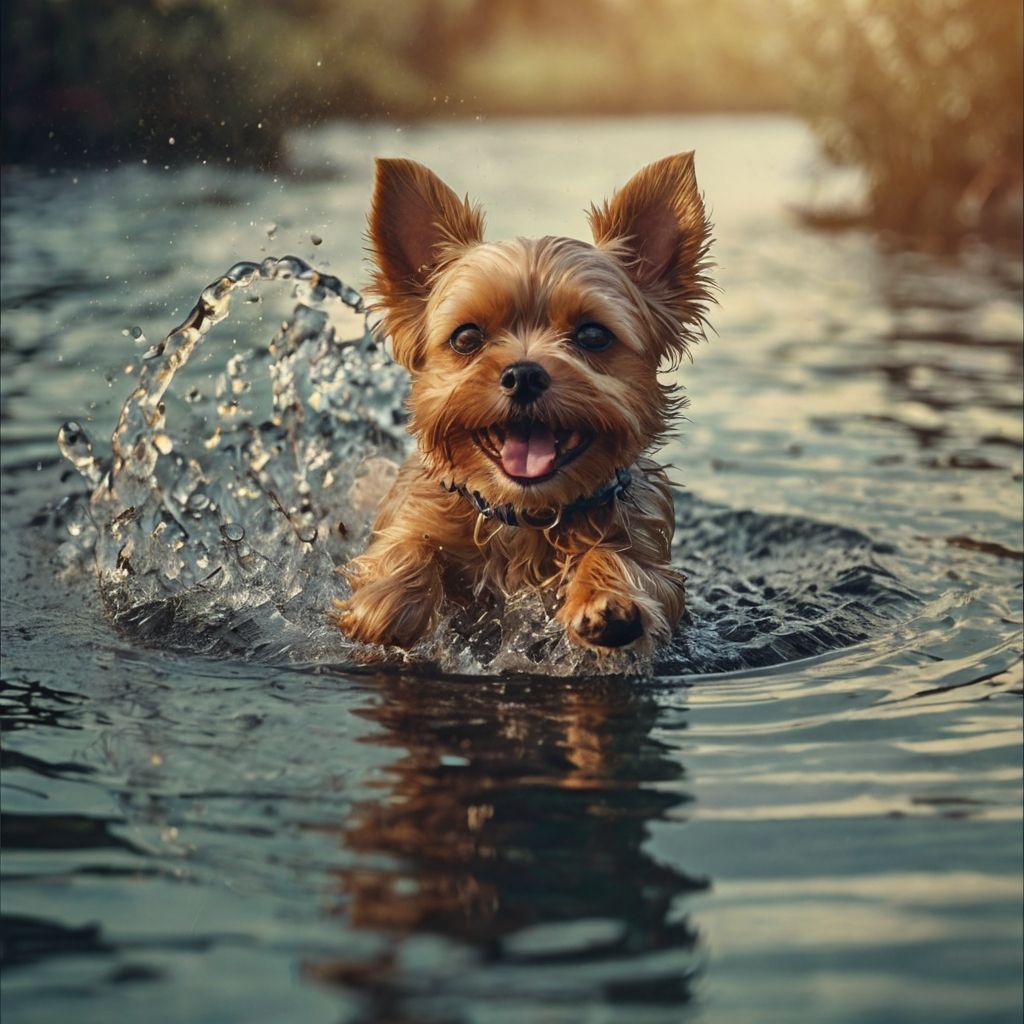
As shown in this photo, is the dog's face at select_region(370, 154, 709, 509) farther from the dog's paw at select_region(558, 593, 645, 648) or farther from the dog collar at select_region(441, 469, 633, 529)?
the dog's paw at select_region(558, 593, 645, 648)

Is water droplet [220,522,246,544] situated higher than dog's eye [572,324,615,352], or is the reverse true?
dog's eye [572,324,615,352]

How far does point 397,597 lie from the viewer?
5.36 m

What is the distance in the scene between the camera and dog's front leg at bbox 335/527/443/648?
5.36m

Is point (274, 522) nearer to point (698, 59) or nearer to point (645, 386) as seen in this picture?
point (645, 386)

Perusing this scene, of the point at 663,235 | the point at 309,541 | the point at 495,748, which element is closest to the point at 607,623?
the point at 495,748

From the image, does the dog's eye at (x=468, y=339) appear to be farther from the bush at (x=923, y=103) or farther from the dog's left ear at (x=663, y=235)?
the bush at (x=923, y=103)

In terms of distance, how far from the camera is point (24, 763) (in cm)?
450

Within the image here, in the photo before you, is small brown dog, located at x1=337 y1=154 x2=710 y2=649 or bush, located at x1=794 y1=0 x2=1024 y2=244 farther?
bush, located at x1=794 y1=0 x2=1024 y2=244

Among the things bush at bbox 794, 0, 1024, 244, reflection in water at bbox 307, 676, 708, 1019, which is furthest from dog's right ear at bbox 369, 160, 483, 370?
bush at bbox 794, 0, 1024, 244

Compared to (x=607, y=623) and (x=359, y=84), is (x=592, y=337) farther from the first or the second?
(x=359, y=84)

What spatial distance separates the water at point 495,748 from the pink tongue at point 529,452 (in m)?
0.59

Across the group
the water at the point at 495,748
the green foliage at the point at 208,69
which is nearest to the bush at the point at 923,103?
the green foliage at the point at 208,69

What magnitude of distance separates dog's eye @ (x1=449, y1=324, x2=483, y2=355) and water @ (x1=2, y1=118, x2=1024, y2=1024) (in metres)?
0.90

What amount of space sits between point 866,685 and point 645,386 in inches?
46.9
